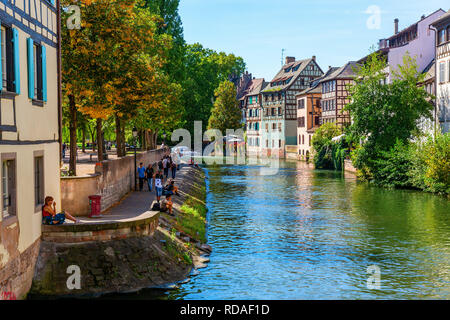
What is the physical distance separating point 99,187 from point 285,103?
71757 millimetres

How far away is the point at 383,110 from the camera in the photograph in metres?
46.7

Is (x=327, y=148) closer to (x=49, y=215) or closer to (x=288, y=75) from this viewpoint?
(x=288, y=75)

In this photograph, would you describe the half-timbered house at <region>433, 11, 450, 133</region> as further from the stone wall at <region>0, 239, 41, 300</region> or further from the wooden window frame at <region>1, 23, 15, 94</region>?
the wooden window frame at <region>1, 23, 15, 94</region>

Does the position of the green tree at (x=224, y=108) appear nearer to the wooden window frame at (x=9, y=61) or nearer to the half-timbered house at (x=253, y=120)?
the half-timbered house at (x=253, y=120)

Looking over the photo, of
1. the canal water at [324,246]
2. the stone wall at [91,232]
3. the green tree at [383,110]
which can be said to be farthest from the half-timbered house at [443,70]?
the stone wall at [91,232]

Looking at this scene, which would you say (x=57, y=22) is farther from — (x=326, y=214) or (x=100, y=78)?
(x=326, y=214)

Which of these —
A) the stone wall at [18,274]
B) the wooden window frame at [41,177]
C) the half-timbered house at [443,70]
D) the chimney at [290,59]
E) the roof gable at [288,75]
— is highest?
the chimney at [290,59]

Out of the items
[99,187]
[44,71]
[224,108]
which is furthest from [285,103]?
[44,71]

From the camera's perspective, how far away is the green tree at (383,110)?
46.0 metres

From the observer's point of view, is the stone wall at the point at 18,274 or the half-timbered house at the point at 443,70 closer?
the stone wall at the point at 18,274

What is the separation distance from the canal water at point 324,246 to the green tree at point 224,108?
183 ft

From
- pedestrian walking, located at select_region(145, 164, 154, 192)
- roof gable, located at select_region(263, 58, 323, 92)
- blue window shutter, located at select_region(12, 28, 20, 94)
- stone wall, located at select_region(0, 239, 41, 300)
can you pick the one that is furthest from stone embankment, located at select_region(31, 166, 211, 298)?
roof gable, located at select_region(263, 58, 323, 92)

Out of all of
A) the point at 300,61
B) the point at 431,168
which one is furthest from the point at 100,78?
the point at 300,61

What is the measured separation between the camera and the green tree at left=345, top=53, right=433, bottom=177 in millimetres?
45969
